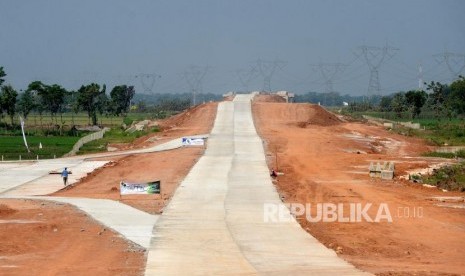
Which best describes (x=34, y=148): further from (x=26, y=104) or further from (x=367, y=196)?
(x=26, y=104)

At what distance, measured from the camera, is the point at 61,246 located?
79.9 feet

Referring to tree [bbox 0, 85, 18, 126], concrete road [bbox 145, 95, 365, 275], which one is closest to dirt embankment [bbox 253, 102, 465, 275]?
concrete road [bbox 145, 95, 365, 275]

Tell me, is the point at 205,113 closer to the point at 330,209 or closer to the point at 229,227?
the point at 330,209

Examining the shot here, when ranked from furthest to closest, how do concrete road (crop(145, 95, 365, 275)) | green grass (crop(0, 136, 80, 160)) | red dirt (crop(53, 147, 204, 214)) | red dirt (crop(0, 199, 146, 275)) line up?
1. green grass (crop(0, 136, 80, 160))
2. red dirt (crop(53, 147, 204, 214))
3. red dirt (crop(0, 199, 146, 275))
4. concrete road (crop(145, 95, 365, 275))

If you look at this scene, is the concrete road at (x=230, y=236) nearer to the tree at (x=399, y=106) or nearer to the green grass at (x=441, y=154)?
the green grass at (x=441, y=154)

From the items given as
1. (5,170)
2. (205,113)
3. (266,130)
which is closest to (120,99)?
(205,113)

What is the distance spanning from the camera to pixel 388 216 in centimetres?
3089

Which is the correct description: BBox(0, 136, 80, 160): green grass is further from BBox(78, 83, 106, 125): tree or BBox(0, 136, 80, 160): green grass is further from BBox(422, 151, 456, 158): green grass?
BBox(78, 83, 106, 125): tree

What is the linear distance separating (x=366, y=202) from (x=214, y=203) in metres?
6.59

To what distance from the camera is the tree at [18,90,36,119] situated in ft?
429

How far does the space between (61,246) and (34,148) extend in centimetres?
5394

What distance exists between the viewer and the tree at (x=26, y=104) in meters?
131

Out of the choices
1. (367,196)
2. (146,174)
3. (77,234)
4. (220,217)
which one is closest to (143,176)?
(146,174)

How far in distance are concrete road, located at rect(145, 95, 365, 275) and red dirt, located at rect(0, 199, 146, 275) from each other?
919 mm
